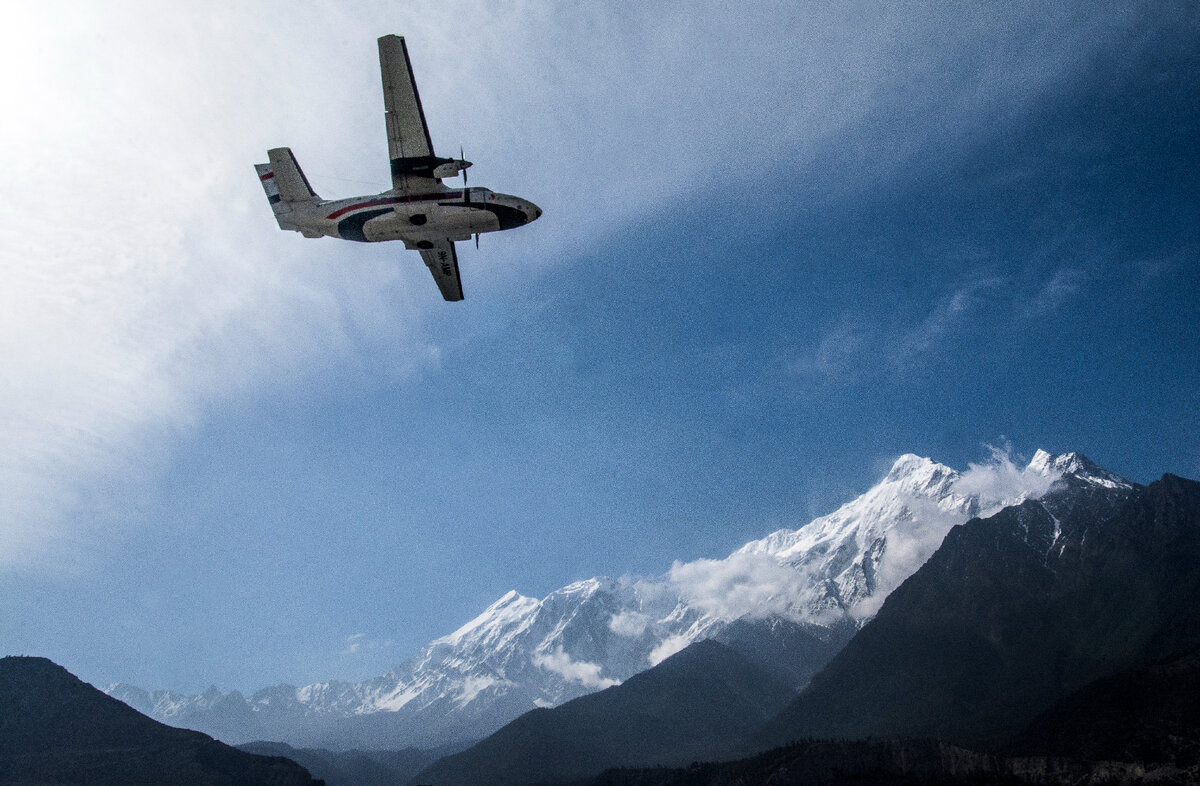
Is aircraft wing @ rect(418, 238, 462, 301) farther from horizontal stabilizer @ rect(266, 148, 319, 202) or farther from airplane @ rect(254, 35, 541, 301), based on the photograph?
horizontal stabilizer @ rect(266, 148, 319, 202)

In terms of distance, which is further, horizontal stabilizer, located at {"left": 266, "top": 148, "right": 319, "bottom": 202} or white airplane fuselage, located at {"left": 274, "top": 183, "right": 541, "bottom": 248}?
horizontal stabilizer, located at {"left": 266, "top": 148, "right": 319, "bottom": 202}

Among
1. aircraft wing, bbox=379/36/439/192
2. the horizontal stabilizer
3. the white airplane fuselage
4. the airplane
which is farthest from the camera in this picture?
the horizontal stabilizer

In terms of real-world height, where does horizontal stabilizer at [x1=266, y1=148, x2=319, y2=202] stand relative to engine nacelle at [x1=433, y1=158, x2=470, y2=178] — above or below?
above

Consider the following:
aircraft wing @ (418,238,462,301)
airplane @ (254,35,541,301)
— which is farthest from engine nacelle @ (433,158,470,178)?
aircraft wing @ (418,238,462,301)

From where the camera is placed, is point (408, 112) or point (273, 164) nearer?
point (408, 112)

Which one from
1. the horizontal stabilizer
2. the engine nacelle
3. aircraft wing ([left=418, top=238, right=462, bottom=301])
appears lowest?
aircraft wing ([left=418, top=238, right=462, bottom=301])

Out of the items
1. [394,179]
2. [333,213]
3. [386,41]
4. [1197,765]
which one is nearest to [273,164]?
[333,213]

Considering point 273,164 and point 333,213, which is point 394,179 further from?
point 273,164

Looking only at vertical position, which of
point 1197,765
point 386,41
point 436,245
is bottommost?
point 1197,765

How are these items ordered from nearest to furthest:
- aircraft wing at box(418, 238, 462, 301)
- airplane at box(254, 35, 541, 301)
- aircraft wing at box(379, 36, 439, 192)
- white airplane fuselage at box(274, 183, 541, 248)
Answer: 1. aircraft wing at box(379, 36, 439, 192)
2. airplane at box(254, 35, 541, 301)
3. white airplane fuselage at box(274, 183, 541, 248)
4. aircraft wing at box(418, 238, 462, 301)

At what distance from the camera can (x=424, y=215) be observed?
152 feet

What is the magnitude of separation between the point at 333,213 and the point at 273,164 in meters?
6.84

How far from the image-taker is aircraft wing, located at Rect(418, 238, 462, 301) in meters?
49.5

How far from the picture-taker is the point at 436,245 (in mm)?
49344
